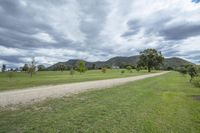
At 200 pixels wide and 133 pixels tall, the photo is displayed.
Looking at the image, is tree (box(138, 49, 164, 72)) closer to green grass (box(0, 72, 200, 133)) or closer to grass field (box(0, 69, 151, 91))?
grass field (box(0, 69, 151, 91))

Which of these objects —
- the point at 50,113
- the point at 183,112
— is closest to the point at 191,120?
the point at 183,112

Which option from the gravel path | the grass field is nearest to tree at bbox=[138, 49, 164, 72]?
the grass field

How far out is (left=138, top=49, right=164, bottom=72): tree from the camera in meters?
88.7

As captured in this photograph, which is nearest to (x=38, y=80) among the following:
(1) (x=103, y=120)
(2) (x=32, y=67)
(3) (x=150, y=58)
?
(2) (x=32, y=67)

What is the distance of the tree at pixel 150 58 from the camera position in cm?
8869

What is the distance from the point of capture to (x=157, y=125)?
20.5ft

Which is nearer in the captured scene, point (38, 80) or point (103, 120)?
point (103, 120)

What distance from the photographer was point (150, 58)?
88.5 metres

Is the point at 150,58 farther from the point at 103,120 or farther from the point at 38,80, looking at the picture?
the point at 103,120

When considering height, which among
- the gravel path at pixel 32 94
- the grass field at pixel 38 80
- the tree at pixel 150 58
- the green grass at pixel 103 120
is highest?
the tree at pixel 150 58

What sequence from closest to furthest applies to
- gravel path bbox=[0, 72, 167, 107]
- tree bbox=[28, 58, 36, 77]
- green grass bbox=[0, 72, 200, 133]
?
green grass bbox=[0, 72, 200, 133], gravel path bbox=[0, 72, 167, 107], tree bbox=[28, 58, 36, 77]

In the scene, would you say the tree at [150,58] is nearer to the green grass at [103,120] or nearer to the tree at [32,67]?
the tree at [32,67]

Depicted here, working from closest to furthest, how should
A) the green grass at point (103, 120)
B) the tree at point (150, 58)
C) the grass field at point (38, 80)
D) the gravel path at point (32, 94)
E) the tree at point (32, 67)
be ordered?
the green grass at point (103, 120) → the gravel path at point (32, 94) → the grass field at point (38, 80) → the tree at point (32, 67) → the tree at point (150, 58)

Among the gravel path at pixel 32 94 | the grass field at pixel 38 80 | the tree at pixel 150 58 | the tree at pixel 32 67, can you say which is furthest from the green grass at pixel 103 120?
the tree at pixel 150 58
